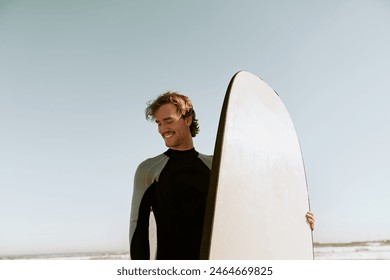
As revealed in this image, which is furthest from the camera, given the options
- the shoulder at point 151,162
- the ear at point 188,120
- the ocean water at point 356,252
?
the ocean water at point 356,252

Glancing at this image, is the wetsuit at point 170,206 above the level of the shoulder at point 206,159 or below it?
below

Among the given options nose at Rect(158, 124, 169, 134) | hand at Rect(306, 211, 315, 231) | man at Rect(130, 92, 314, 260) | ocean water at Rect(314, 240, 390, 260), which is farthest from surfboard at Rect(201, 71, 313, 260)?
ocean water at Rect(314, 240, 390, 260)

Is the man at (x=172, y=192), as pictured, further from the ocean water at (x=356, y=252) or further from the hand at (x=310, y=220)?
the ocean water at (x=356, y=252)

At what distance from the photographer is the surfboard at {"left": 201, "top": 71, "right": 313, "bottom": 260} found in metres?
1.11

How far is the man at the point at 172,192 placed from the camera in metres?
1.22

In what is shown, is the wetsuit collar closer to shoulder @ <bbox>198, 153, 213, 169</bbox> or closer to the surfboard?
shoulder @ <bbox>198, 153, 213, 169</bbox>

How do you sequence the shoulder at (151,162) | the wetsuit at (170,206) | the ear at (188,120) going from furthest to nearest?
the ear at (188,120)
the shoulder at (151,162)
the wetsuit at (170,206)

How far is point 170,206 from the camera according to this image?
4.06ft

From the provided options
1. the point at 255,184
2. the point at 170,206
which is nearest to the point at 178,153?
the point at 170,206

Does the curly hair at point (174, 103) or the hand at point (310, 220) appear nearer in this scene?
the curly hair at point (174, 103)

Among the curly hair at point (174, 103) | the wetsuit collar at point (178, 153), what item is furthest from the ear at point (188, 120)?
the wetsuit collar at point (178, 153)

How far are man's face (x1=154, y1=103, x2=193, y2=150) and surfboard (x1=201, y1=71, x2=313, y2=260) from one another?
0.23 m

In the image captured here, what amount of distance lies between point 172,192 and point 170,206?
54 millimetres
